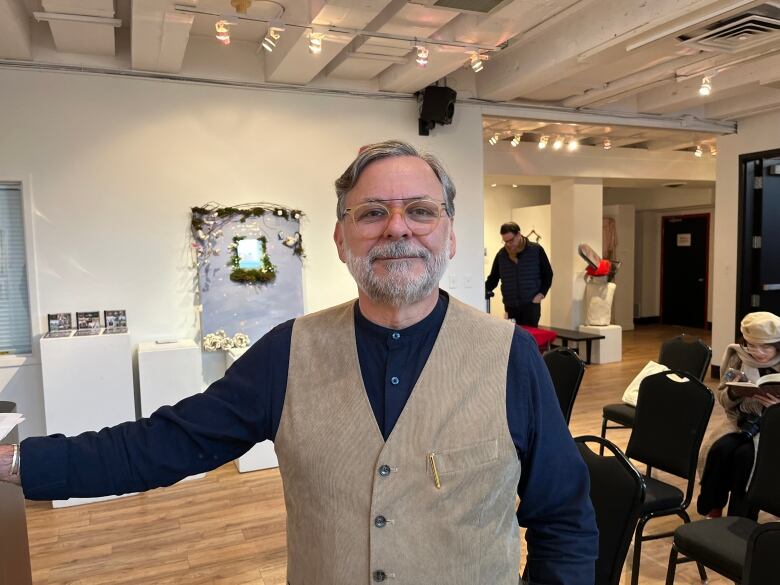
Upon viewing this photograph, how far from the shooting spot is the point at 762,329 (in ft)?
11.0

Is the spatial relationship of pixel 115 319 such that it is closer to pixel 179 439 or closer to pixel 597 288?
pixel 179 439

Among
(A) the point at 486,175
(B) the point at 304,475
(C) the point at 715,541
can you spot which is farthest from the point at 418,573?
(A) the point at 486,175

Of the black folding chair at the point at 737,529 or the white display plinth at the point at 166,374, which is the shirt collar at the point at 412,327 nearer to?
the black folding chair at the point at 737,529

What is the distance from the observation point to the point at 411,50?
173 inches

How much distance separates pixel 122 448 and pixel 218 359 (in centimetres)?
387

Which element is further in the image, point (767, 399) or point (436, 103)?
point (436, 103)

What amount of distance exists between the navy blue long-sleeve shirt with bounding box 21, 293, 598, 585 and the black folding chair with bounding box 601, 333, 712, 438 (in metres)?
2.91

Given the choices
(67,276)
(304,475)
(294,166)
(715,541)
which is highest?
(294,166)

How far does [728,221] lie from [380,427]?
6890mm

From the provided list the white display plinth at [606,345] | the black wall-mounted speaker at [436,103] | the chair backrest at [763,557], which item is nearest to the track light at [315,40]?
the black wall-mounted speaker at [436,103]

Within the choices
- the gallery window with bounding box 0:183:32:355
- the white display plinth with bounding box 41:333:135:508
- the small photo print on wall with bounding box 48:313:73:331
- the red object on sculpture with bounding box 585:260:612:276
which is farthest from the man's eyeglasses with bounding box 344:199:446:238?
the red object on sculpture with bounding box 585:260:612:276

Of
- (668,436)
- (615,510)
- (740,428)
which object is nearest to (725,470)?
(740,428)

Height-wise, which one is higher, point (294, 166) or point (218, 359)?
point (294, 166)

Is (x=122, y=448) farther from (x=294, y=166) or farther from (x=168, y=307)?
(x=294, y=166)
